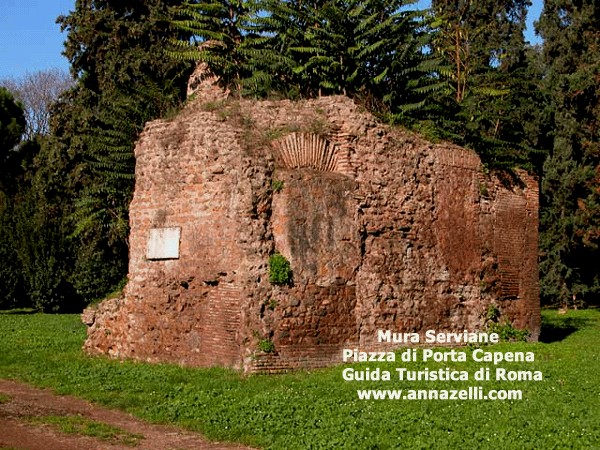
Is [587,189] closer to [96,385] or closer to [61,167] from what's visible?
[61,167]

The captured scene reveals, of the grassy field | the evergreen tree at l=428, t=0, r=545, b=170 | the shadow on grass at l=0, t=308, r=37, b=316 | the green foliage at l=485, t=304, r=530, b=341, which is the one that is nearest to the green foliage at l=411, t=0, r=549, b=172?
the evergreen tree at l=428, t=0, r=545, b=170

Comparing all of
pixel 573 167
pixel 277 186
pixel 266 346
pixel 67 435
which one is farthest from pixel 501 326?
pixel 573 167

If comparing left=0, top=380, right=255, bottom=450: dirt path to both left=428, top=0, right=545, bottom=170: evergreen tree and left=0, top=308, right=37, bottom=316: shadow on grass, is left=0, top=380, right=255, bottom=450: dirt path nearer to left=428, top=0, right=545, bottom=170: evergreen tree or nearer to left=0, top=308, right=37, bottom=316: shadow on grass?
left=428, top=0, right=545, bottom=170: evergreen tree

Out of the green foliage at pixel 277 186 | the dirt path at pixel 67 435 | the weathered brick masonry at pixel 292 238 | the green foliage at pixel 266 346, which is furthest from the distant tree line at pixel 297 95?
the dirt path at pixel 67 435

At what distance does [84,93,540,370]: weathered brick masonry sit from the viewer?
11.0m

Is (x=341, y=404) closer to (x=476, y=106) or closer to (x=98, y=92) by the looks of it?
(x=476, y=106)

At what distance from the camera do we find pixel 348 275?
37.8 ft

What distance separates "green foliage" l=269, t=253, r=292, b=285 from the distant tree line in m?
3.45

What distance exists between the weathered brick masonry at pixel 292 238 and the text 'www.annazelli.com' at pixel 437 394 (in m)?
1.87

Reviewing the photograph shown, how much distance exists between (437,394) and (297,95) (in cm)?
613

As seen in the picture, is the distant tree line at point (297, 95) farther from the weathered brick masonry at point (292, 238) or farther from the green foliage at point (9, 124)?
the weathered brick masonry at point (292, 238)

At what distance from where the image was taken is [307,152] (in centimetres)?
1162

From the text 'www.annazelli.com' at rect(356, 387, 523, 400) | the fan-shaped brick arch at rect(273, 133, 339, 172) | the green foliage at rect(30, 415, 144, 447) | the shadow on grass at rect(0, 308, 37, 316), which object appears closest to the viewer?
the green foliage at rect(30, 415, 144, 447)

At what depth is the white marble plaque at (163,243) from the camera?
1174cm
